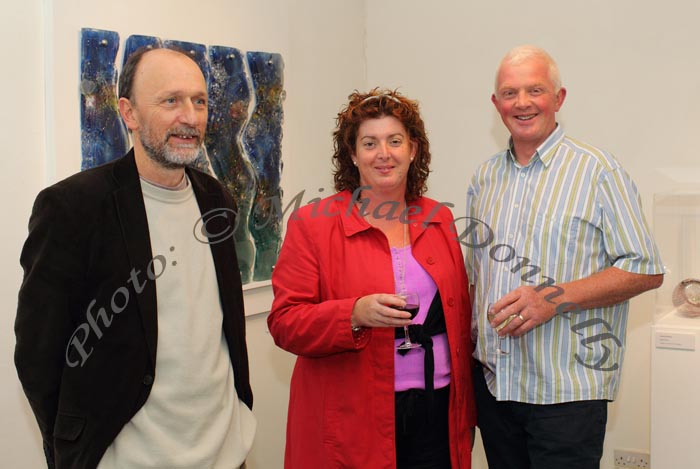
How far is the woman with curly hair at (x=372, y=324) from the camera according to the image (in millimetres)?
2104

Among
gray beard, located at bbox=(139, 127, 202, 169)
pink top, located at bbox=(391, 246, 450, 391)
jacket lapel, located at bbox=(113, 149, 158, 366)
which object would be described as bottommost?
pink top, located at bbox=(391, 246, 450, 391)

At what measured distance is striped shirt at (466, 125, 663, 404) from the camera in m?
2.12

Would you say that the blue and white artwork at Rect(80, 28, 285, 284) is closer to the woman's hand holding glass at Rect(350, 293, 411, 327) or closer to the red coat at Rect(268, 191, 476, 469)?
the red coat at Rect(268, 191, 476, 469)

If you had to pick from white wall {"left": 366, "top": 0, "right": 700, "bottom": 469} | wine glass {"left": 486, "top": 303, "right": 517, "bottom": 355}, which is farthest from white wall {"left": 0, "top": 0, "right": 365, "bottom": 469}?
wine glass {"left": 486, "top": 303, "right": 517, "bottom": 355}

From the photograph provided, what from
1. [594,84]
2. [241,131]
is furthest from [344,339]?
[594,84]

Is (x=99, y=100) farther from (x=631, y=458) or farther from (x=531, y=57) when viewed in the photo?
(x=631, y=458)

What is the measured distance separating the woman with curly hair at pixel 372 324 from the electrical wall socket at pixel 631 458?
1.53 meters

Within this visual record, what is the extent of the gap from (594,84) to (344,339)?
84.2 inches

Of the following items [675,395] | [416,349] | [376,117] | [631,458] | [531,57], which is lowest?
[631,458]

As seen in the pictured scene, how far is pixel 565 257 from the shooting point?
2162 mm

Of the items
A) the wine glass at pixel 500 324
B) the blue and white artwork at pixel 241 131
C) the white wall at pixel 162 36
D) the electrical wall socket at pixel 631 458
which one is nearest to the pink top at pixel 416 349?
the wine glass at pixel 500 324

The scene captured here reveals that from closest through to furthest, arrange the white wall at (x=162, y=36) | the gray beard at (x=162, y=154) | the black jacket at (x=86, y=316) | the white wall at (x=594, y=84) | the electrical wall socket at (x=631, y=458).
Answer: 1. the black jacket at (x=86, y=316)
2. the gray beard at (x=162, y=154)
3. the white wall at (x=162, y=36)
4. the white wall at (x=594, y=84)
5. the electrical wall socket at (x=631, y=458)

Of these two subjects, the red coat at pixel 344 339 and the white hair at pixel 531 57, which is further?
the white hair at pixel 531 57

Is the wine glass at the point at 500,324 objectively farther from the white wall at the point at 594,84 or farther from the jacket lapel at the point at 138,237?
the white wall at the point at 594,84
